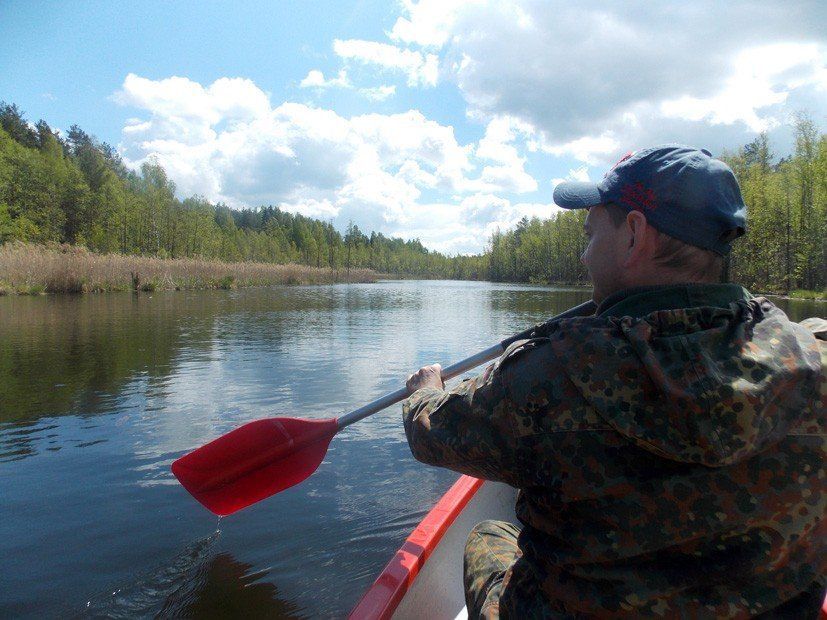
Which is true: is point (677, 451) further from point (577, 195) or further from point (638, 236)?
point (577, 195)

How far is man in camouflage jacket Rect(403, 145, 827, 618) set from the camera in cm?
101

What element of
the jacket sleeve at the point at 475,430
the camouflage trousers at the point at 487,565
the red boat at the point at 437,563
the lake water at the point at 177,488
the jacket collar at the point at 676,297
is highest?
the jacket collar at the point at 676,297

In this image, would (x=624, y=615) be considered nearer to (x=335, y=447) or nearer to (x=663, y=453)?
(x=663, y=453)

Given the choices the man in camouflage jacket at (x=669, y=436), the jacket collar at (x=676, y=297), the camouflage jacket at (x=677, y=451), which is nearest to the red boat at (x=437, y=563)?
Result: the man in camouflage jacket at (x=669, y=436)

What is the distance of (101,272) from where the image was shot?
23109 millimetres

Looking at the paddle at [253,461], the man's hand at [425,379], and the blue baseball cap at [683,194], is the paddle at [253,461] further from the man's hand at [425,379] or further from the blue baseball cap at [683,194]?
the blue baseball cap at [683,194]

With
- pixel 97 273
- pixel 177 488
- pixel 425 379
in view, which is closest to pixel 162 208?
pixel 97 273

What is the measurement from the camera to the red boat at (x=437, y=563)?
6.94 ft

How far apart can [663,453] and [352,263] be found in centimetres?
8688

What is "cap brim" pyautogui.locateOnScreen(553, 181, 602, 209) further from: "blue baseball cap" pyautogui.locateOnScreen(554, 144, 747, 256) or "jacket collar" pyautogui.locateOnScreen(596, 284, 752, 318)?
"jacket collar" pyautogui.locateOnScreen(596, 284, 752, 318)

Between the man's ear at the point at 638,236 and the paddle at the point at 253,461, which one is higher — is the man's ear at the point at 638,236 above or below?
above

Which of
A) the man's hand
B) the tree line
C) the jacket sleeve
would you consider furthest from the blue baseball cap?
the tree line

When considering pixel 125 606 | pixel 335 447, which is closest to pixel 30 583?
pixel 125 606

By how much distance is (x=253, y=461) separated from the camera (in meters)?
3.28
